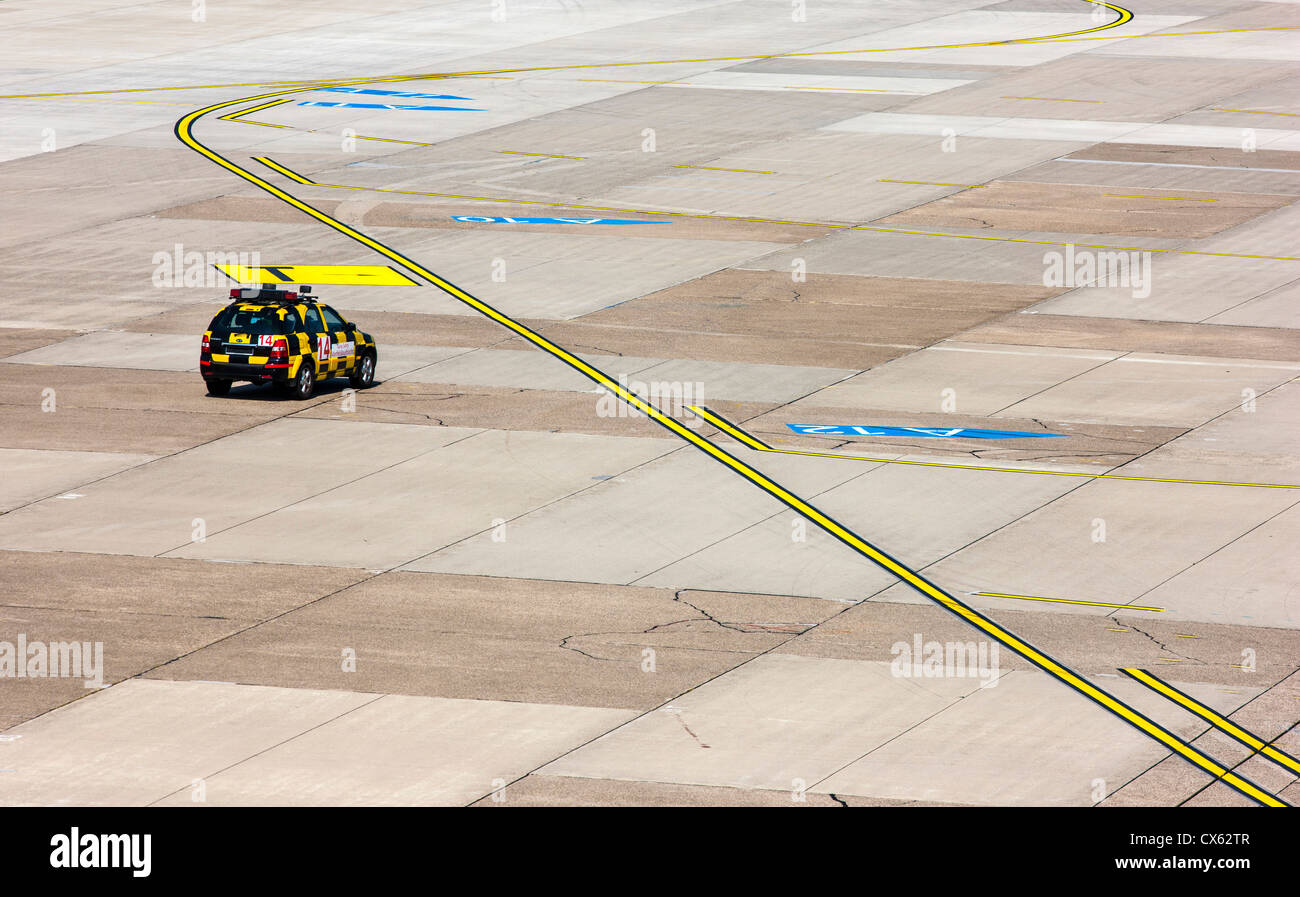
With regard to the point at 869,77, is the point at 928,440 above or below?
below

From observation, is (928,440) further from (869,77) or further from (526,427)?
(869,77)

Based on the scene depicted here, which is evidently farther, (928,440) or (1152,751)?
(928,440)

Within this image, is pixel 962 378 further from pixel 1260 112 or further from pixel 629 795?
pixel 1260 112

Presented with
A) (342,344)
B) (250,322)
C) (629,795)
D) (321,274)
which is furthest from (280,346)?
(629,795)

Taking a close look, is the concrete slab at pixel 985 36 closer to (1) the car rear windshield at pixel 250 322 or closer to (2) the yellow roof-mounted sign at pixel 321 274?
(2) the yellow roof-mounted sign at pixel 321 274

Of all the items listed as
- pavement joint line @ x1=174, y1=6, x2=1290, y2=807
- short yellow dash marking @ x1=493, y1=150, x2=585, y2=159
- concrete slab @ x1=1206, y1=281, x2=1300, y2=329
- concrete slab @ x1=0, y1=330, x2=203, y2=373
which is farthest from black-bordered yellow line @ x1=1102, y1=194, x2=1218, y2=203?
concrete slab @ x1=0, y1=330, x2=203, y2=373

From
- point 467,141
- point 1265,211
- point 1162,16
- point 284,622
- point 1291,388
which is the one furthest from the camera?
point 1162,16

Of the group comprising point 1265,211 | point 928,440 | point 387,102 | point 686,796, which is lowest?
point 686,796

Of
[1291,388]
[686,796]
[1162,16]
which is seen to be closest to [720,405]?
[1291,388]
